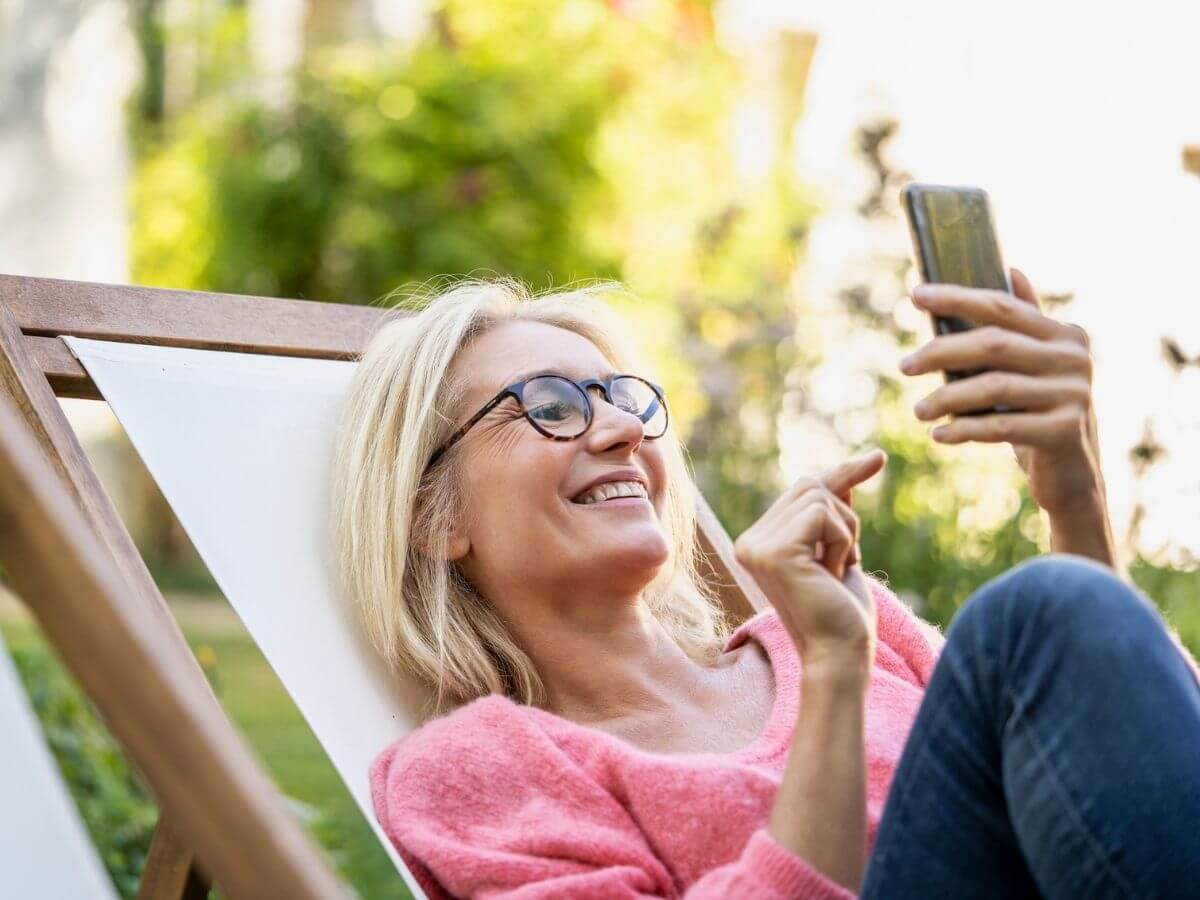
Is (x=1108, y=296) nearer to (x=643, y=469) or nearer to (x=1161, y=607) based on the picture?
(x=1161, y=607)

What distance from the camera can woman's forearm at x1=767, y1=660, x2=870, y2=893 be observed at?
6.23 ft

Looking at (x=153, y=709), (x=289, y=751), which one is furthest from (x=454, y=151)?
(x=153, y=709)

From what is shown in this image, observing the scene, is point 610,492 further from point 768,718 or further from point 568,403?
point 768,718

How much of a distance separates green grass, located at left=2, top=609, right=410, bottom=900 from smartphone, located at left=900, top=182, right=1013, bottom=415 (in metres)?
1.70

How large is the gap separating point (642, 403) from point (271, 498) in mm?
648

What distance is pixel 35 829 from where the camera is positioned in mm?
A: 2041

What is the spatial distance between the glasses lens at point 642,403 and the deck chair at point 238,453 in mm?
381

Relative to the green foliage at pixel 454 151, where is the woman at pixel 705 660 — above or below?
below

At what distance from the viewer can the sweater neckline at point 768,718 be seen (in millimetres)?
2213

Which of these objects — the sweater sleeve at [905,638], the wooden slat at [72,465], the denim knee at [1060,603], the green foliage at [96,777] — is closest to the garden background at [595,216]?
the green foliage at [96,777]

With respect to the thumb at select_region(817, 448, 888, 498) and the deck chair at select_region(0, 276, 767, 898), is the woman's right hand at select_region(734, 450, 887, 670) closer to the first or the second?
the thumb at select_region(817, 448, 888, 498)

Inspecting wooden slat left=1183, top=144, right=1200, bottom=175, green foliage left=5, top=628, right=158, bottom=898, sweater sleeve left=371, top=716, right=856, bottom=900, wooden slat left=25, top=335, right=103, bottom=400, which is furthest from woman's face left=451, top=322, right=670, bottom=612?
wooden slat left=1183, top=144, right=1200, bottom=175

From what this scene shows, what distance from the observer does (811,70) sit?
34.5ft

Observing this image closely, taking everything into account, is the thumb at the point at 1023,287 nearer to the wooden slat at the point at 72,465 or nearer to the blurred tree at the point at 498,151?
the wooden slat at the point at 72,465
